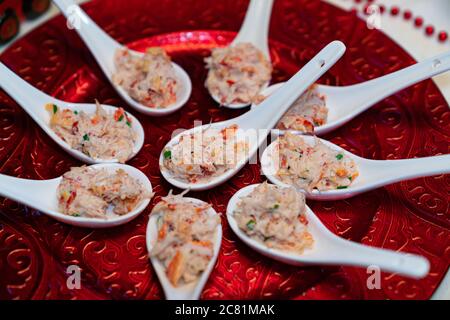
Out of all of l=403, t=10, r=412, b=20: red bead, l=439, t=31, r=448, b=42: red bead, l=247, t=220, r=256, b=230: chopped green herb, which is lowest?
l=247, t=220, r=256, b=230: chopped green herb

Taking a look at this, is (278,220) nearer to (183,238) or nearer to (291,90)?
(183,238)

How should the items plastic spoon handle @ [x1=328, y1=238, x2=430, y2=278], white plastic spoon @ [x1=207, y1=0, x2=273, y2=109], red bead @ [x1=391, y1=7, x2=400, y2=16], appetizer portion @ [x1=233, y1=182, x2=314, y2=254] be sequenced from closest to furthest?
1. plastic spoon handle @ [x1=328, y1=238, x2=430, y2=278]
2. appetizer portion @ [x1=233, y1=182, x2=314, y2=254]
3. white plastic spoon @ [x1=207, y1=0, x2=273, y2=109]
4. red bead @ [x1=391, y1=7, x2=400, y2=16]

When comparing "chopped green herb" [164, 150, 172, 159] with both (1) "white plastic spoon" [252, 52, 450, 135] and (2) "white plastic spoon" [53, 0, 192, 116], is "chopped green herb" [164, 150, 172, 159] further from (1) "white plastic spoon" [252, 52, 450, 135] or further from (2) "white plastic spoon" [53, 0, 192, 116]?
(1) "white plastic spoon" [252, 52, 450, 135]

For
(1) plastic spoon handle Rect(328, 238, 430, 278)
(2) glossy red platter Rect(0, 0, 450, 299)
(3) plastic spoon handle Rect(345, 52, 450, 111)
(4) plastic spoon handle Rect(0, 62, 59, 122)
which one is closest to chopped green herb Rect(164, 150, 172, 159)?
(2) glossy red platter Rect(0, 0, 450, 299)

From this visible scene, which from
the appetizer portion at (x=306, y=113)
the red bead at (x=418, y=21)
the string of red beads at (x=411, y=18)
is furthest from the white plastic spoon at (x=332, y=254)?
the red bead at (x=418, y=21)

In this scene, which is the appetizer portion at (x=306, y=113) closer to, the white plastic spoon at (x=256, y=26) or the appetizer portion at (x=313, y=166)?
the appetizer portion at (x=313, y=166)

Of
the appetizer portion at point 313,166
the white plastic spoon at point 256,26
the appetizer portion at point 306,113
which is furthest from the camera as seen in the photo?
the white plastic spoon at point 256,26
